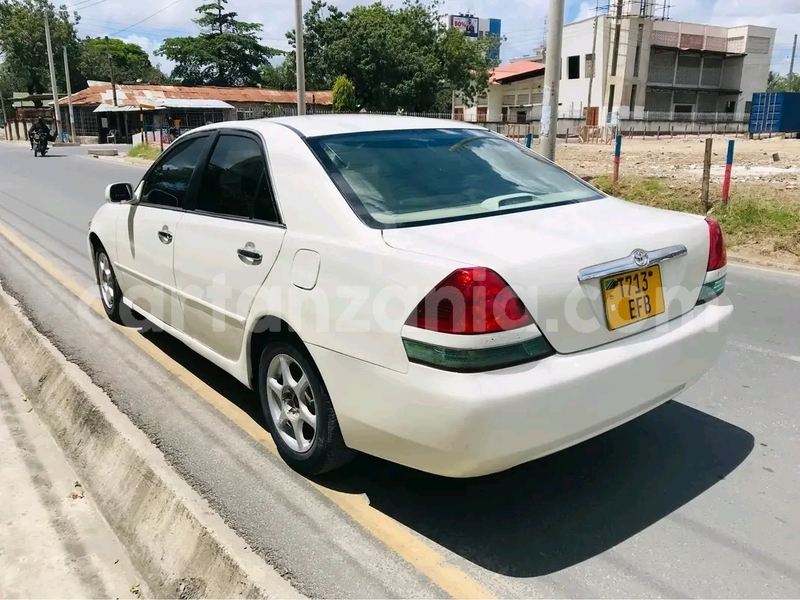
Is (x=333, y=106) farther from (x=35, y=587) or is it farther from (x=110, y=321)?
(x=35, y=587)

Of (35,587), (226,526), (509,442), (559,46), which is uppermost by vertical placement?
(559,46)

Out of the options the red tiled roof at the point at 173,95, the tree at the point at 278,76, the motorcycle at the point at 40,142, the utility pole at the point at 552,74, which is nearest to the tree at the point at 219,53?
the tree at the point at 278,76

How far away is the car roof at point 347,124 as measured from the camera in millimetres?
3648

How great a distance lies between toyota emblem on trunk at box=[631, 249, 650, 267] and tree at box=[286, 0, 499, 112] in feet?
166

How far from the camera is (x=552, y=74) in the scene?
40.2 feet

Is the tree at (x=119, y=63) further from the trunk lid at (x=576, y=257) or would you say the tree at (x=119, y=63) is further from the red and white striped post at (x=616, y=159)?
the trunk lid at (x=576, y=257)

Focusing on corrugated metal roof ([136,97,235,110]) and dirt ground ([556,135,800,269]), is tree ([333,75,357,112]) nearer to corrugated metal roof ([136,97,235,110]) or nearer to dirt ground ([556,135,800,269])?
corrugated metal roof ([136,97,235,110])

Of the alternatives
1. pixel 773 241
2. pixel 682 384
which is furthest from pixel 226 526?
pixel 773 241

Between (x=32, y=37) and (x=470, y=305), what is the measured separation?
3069 inches

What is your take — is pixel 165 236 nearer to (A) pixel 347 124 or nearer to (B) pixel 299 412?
(A) pixel 347 124

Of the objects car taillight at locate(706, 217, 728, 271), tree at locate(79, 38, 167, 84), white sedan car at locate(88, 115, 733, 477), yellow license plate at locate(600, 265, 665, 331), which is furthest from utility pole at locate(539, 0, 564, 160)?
tree at locate(79, 38, 167, 84)

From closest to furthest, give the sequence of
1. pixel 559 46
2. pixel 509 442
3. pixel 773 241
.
Answer: 1. pixel 509 442
2. pixel 773 241
3. pixel 559 46

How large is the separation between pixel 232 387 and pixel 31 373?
1750 millimetres

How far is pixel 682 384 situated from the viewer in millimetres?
3131
